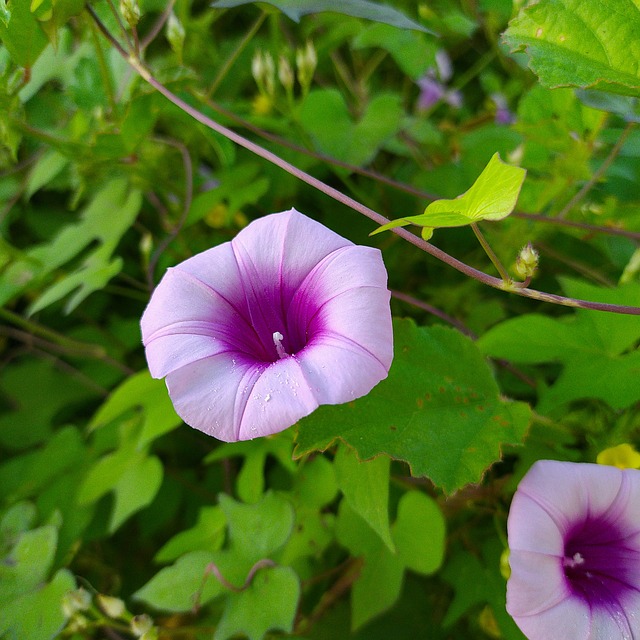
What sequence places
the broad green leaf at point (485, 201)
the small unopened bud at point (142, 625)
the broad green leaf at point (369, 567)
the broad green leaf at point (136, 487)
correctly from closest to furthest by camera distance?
1. the broad green leaf at point (485, 201)
2. the small unopened bud at point (142, 625)
3. the broad green leaf at point (369, 567)
4. the broad green leaf at point (136, 487)

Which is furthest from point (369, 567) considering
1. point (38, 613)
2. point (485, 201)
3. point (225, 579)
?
point (485, 201)

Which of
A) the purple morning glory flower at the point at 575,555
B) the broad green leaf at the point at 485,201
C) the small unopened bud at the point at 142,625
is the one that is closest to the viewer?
the broad green leaf at the point at 485,201

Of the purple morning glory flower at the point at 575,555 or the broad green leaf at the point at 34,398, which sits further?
the broad green leaf at the point at 34,398

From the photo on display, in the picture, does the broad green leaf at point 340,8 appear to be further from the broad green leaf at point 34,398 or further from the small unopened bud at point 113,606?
the broad green leaf at point 34,398

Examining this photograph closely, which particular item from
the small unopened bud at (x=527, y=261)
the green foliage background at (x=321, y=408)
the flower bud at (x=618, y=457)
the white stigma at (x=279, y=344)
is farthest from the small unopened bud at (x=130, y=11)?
the flower bud at (x=618, y=457)

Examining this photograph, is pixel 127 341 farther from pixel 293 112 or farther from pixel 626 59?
pixel 626 59

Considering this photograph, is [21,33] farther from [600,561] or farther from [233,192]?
[600,561]

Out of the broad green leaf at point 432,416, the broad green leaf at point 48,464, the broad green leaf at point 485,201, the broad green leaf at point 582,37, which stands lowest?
the broad green leaf at point 48,464
